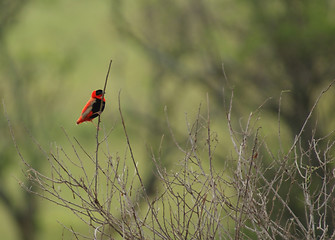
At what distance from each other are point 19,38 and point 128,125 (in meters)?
5.50

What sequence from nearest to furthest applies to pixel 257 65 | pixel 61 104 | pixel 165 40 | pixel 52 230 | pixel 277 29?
1. pixel 277 29
2. pixel 257 65
3. pixel 165 40
4. pixel 61 104
5. pixel 52 230

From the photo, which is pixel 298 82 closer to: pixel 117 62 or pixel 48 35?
pixel 117 62

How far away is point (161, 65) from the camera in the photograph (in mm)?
23672

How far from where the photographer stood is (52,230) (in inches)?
1207

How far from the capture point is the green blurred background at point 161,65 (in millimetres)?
18062

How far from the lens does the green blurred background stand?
59.3ft

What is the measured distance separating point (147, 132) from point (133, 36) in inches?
181

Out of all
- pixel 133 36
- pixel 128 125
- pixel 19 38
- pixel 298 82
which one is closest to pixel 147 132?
pixel 128 125

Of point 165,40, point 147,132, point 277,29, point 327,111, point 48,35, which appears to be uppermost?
point 48,35

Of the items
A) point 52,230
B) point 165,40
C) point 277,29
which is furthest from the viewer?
point 52,230

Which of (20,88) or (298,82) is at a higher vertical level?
(20,88)

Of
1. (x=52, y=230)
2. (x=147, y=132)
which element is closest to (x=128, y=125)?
(x=147, y=132)

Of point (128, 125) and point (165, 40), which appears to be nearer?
point (165, 40)

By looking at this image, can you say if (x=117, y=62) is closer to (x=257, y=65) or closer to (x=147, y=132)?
(x=147, y=132)
